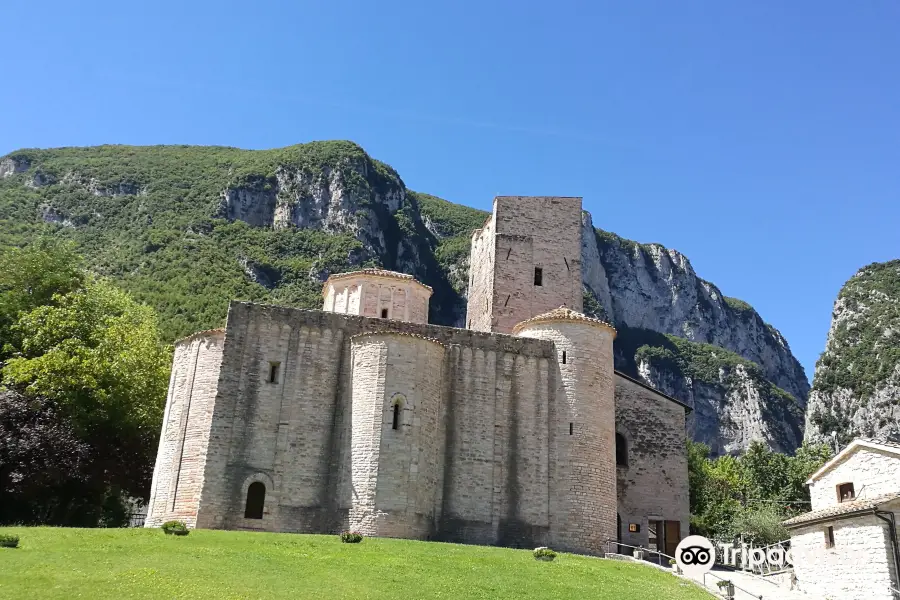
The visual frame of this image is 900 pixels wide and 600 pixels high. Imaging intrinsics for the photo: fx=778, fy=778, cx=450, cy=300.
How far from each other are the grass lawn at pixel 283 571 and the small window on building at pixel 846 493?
25.2 ft

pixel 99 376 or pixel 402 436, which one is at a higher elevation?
pixel 99 376

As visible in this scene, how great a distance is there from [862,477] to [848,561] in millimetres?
3752

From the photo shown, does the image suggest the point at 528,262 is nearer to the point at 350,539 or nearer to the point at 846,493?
the point at 846,493

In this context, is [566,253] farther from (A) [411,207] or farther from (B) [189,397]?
(A) [411,207]

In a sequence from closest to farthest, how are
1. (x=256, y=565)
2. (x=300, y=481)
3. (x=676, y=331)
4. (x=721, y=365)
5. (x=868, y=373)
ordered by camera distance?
1. (x=256, y=565)
2. (x=300, y=481)
3. (x=868, y=373)
4. (x=721, y=365)
5. (x=676, y=331)

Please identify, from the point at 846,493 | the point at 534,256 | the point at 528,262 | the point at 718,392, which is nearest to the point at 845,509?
the point at 846,493

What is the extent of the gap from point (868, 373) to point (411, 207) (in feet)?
258

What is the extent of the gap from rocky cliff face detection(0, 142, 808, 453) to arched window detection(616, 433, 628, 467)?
148 feet

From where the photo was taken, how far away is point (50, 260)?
148 ft

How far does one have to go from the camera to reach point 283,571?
66.9 feet

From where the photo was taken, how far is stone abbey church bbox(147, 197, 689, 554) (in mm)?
29344

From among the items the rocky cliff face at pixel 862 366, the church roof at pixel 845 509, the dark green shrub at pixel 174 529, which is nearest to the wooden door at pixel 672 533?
the church roof at pixel 845 509

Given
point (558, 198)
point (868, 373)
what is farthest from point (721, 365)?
point (558, 198)

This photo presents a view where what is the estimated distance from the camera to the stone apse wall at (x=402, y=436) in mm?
29297
